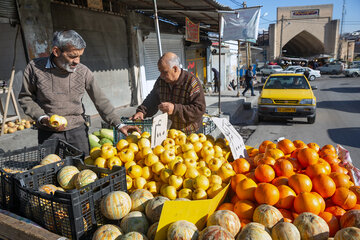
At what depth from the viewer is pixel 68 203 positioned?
1.43 metres

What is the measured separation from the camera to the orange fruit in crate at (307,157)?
2229mm

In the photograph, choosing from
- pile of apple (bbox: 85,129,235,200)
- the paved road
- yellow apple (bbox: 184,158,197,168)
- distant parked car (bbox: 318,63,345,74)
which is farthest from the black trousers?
distant parked car (bbox: 318,63,345,74)

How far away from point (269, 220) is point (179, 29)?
1345 centimetres

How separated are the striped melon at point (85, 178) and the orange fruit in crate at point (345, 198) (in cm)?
174

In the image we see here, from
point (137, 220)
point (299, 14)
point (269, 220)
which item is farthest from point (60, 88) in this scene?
point (299, 14)

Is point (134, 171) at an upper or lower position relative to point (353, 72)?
upper

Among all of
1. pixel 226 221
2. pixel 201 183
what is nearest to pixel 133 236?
pixel 226 221

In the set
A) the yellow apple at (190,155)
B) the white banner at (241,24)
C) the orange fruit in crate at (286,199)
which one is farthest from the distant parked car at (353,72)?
the orange fruit in crate at (286,199)

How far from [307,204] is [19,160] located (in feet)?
7.77

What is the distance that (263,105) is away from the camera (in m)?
9.00

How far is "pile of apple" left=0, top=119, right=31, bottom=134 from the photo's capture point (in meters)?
6.24

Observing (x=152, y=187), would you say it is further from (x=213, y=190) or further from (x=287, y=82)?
(x=287, y=82)

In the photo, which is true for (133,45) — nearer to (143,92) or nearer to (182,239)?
(143,92)

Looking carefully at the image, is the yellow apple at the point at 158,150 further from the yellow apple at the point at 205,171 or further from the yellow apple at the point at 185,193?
the yellow apple at the point at 185,193
